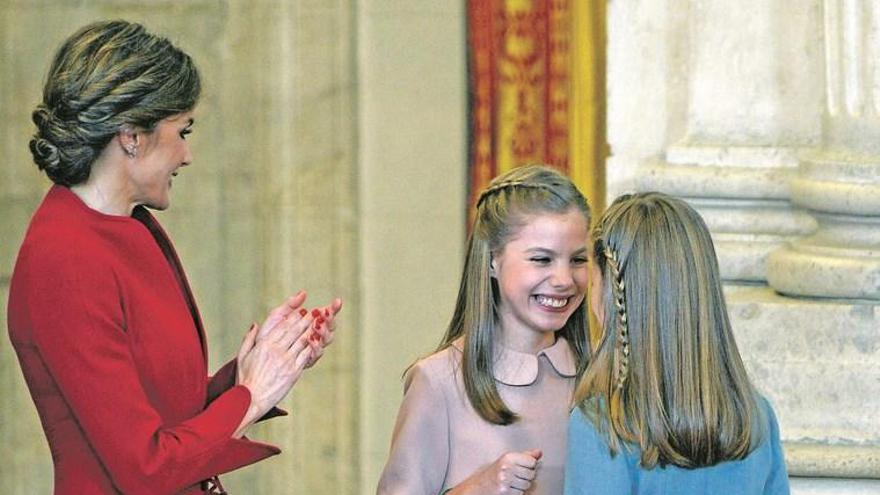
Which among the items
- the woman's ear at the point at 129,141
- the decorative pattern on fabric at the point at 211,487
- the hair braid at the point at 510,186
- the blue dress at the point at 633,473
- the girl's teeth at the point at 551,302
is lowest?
the decorative pattern on fabric at the point at 211,487

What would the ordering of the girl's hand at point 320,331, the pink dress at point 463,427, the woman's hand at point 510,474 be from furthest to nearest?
1. the pink dress at point 463,427
2. the girl's hand at point 320,331
3. the woman's hand at point 510,474

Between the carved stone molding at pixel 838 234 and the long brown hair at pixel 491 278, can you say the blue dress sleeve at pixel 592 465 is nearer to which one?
the long brown hair at pixel 491 278

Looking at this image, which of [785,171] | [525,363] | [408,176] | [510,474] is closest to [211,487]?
[510,474]

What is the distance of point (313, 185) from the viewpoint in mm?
5824

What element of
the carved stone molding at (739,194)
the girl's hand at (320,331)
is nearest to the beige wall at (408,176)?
the carved stone molding at (739,194)

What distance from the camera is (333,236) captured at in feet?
19.1

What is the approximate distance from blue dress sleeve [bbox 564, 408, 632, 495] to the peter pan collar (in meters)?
0.49

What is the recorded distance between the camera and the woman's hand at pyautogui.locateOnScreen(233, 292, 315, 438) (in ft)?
10.9

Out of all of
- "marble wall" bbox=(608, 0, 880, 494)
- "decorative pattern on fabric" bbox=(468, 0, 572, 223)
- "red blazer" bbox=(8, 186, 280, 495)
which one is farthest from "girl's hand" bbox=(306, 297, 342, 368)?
"decorative pattern on fabric" bbox=(468, 0, 572, 223)

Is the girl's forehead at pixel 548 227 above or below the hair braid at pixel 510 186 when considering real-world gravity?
below

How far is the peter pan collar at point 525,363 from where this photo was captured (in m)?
3.59

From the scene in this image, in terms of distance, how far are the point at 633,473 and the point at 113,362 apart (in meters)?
0.87

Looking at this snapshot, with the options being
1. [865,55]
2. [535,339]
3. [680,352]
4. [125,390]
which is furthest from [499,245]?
[865,55]

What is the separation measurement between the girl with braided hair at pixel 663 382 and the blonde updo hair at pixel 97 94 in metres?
0.81
